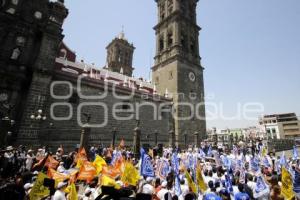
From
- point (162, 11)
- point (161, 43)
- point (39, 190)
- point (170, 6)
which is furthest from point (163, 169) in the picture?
point (162, 11)

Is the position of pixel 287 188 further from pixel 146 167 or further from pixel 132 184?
pixel 132 184

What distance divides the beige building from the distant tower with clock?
48591 millimetres

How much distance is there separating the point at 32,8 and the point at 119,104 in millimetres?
13371

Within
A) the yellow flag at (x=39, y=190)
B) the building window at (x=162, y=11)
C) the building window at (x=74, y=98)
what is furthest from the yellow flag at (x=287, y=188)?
the building window at (x=162, y=11)

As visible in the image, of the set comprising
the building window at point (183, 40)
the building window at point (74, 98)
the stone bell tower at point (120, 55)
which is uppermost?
the stone bell tower at point (120, 55)

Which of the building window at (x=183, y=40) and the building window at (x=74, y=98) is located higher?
the building window at (x=183, y=40)

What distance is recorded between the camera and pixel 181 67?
109 ft

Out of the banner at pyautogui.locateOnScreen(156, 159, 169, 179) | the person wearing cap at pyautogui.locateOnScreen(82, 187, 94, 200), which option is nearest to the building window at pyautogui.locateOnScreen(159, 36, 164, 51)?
the banner at pyautogui.locateOnScreen(156, 159, 169, 179)

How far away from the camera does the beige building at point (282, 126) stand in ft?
237

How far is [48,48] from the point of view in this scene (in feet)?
63.8

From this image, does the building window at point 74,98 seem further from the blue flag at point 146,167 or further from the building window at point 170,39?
the building window at point 170,39

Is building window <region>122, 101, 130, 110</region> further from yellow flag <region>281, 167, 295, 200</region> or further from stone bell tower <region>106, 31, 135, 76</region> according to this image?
stone bell tower <region>106, 31, 135, 76</region>

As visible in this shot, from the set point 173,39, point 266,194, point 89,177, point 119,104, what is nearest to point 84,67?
point 119,104

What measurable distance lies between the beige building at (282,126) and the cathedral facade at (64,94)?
5358 cm
